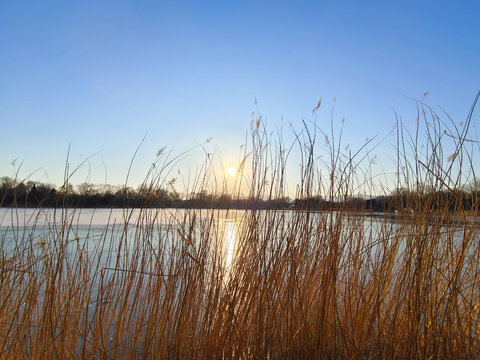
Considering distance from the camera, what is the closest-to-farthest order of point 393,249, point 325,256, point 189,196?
point 325,256 → point 393,249 → point 189,196

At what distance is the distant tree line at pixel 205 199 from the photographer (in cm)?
157

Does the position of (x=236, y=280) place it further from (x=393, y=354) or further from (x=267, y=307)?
(x=393, y=354)

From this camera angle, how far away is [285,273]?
5.11ft

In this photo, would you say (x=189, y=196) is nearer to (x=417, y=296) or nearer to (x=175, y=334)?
(x=175, y=334)

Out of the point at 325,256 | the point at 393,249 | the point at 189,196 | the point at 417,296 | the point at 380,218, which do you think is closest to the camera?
the point at 417,296

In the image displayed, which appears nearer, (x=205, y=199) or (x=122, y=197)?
(x=122, y=197)

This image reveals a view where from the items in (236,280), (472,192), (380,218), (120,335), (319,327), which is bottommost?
(120,335)

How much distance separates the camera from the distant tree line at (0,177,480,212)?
1.57 meters

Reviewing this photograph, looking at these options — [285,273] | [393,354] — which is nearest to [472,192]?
[393,354]

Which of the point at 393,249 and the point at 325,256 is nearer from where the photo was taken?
the point at 325,256

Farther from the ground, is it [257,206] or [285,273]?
[257,206]

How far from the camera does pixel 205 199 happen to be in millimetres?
1975

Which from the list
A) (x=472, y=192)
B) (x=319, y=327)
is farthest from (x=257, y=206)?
(x=472, y=192)

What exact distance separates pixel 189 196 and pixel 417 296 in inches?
47.5
